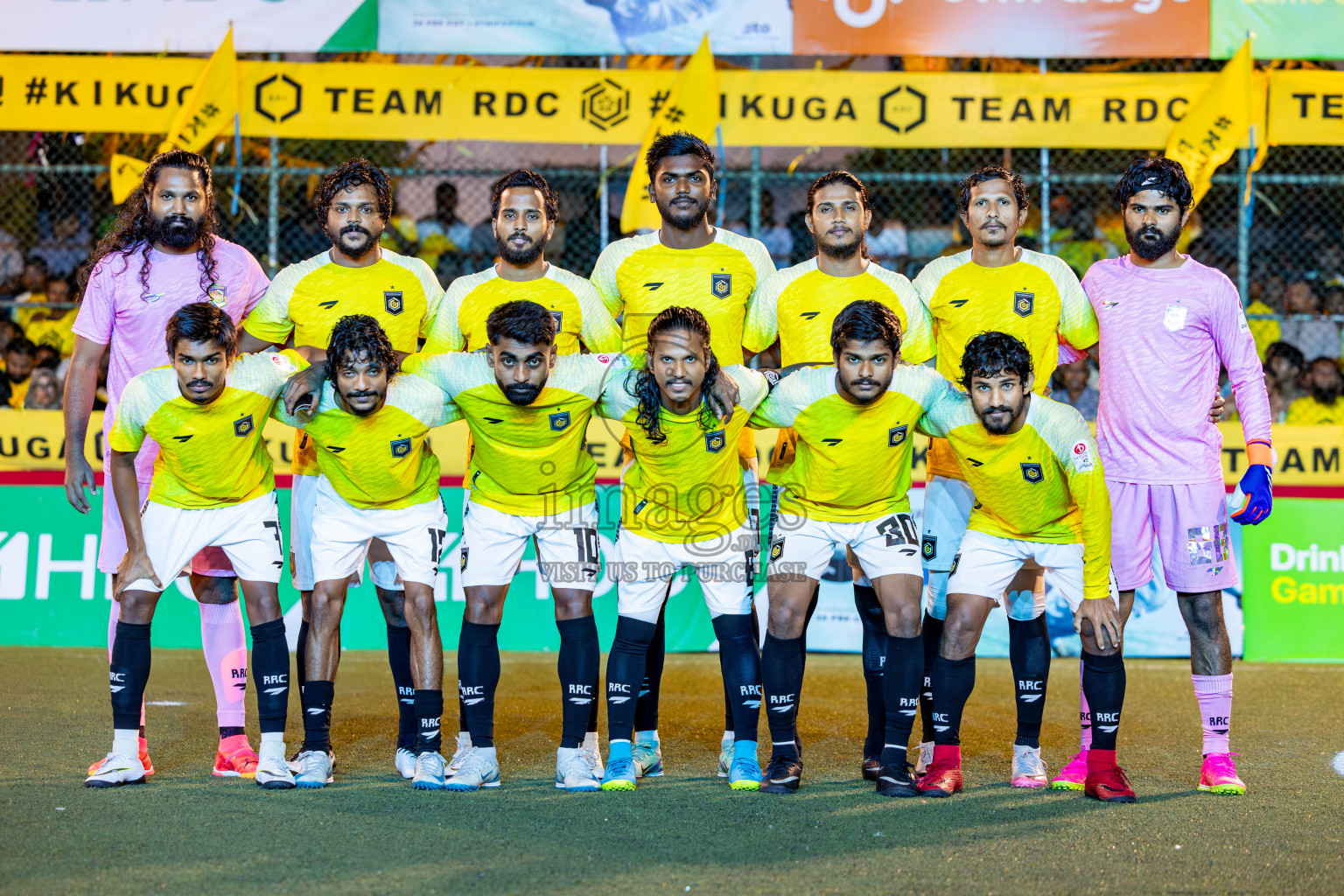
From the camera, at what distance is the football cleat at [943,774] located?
4.59 m

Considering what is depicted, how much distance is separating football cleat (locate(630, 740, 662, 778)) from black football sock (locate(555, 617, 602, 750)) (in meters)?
0.23

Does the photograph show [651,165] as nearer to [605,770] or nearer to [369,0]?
[605,770]

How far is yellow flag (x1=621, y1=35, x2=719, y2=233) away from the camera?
866cm

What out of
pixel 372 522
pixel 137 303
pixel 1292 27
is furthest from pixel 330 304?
pixel 1292 27

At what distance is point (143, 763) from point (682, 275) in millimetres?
2751

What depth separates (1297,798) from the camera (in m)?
4.61

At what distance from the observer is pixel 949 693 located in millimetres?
4645

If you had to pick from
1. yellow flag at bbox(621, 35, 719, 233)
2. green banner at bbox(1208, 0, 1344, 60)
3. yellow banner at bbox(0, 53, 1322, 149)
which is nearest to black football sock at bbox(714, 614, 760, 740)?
yellow flag at bbox(621, 35, 719, 233)

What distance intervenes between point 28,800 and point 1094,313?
13.9ft

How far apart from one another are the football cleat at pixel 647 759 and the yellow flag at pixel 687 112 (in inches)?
175

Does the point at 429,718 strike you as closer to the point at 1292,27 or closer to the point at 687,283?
the point at 687,283

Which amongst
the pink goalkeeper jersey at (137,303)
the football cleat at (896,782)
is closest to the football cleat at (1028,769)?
the football cleat at (896,782)

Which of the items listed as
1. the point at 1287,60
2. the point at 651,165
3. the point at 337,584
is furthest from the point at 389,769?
the point at 1287,60

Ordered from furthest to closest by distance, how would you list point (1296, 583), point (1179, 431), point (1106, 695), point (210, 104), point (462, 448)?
point (210, 104) < point (462, 448) < point (1296, 583) < point (1179, 431) < point (1106, 695)
